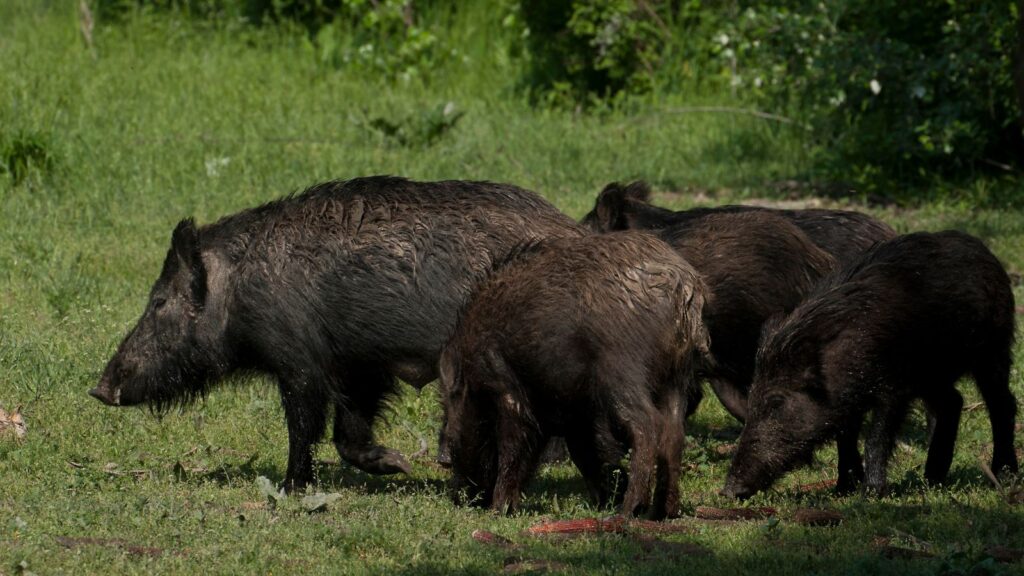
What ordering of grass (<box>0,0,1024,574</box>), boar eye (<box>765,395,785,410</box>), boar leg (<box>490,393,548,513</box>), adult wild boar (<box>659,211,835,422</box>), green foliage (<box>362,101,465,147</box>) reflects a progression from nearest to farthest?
grass (<box>0,0,1024,574</box>) < boar leg (<box>490,393,548,513</box>) < boar eye (<box>765,395,785,410</box>) < adult wild boar (<box>659,211,835,422</box>) < green foliage (<box>362,101,465,147</box>)

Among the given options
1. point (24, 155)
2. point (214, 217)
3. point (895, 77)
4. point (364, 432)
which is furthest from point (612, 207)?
point (24, 155)

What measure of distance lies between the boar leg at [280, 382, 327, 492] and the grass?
0.15m

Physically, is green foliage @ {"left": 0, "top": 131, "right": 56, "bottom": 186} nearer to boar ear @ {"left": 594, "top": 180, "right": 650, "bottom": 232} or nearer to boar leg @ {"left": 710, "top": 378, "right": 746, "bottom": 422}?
boar ear @ {"left": 594, "top": 180, "right": 650, "bottom": 232}

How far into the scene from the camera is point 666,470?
6.30 meters

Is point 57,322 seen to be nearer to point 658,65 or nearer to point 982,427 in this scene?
point 982,427

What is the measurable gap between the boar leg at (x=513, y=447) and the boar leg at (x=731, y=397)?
187 centimetres

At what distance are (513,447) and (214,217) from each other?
6170 millimetres

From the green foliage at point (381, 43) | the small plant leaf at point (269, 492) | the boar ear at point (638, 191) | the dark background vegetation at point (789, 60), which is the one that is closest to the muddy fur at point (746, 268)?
the boar ear at point (638, 191)

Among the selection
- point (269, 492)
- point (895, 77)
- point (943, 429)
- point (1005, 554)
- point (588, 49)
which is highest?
point (895, 77)

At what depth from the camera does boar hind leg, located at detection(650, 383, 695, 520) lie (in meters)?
6.29

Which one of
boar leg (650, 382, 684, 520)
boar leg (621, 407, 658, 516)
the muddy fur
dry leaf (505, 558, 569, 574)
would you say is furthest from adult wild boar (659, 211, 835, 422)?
dry leaf (505, 558, 569, 574)

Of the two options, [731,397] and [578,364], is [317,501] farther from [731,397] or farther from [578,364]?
[731,397]

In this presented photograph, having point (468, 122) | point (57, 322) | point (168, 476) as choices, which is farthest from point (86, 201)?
point (168, 476)

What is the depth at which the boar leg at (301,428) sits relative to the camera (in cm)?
714
